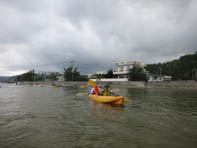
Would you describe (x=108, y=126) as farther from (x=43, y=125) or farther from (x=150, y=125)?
(x=43, y=125)

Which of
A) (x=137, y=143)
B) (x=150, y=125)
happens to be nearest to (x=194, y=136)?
(x=150, y=125)

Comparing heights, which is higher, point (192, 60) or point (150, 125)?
point (192, 60)

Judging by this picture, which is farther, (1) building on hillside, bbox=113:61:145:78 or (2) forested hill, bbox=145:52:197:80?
(2) forested hill, bbox=145:52:197:80

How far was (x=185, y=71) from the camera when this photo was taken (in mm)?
70875

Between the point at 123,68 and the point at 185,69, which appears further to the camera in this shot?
the point at 185,69

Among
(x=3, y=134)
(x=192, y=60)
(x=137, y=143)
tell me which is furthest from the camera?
(x=192, y=60)

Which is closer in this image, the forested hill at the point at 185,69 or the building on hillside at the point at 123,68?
the building on hillside at the point at 123,68

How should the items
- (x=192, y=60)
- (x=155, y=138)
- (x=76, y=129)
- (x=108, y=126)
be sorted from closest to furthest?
(x=155, y=138) < (x=76, y=129) < (x=108, y=126) < (x=192, y=60)

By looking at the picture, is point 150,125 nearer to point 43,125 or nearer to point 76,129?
point 76,129

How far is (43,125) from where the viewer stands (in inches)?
271

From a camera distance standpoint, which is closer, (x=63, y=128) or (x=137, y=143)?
(x=137, y=143)

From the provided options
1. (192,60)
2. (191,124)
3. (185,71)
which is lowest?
(191,124)

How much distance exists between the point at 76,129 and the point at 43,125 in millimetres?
1795

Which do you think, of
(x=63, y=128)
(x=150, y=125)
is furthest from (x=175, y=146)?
(x=63, y=128)
